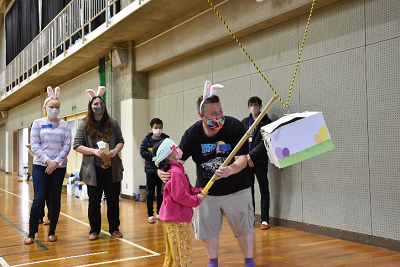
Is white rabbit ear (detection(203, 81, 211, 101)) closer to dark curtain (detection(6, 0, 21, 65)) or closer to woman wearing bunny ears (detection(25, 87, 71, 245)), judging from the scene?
woman wearing bunny ears (detection(25, 87, 71, 245))

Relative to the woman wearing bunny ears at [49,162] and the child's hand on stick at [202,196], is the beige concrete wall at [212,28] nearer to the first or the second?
the woman wearing bunny ears at [49,162]

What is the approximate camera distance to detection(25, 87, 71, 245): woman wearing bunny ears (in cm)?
534

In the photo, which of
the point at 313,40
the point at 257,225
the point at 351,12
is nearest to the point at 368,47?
the point at 351,12

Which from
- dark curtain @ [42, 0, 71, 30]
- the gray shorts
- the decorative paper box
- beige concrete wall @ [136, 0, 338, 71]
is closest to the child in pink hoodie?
the gray shorts

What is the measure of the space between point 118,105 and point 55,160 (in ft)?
17.4

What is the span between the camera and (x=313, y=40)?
5.75 m

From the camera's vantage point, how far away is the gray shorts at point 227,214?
137 inches

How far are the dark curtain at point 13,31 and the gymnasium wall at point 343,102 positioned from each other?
52.6ft

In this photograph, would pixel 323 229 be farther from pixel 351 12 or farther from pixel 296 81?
pixel 351 12

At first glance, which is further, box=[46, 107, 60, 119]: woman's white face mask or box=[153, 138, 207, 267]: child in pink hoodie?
box=[46, 107, 60, 119]: woman's white face mask

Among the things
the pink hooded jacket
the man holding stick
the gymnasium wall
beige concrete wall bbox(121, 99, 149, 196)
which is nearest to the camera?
the pink hooded jacket

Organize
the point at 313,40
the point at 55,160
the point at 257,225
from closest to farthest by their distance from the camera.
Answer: the point at 55,160, the point at 313,40, the point at 257,225

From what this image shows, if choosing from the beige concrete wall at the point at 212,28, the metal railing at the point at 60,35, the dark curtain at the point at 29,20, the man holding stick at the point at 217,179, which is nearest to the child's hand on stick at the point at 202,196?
the man holding stick at the point at 217,179

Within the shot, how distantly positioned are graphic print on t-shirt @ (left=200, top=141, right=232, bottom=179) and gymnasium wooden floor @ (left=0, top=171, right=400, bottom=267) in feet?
3.65
